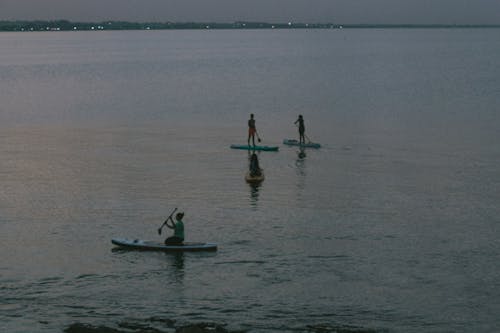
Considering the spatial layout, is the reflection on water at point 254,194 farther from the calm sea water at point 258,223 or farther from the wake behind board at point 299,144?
the wake behind board at point 299,144

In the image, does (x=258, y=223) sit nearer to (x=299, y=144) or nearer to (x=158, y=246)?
(x=158, y=246)

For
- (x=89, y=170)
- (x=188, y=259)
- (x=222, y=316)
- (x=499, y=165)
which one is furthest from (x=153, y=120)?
(x=222, y=316)

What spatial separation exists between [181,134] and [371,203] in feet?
72.2

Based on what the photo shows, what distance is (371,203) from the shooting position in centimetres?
3133

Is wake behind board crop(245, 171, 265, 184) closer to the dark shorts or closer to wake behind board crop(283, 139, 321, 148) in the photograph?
wake behind board crop(283, 139, 321, 148)

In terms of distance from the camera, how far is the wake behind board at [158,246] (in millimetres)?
24875

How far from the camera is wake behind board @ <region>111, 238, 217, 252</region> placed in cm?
2488

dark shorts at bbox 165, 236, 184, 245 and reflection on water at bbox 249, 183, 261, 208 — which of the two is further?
reflection on water at bbox 249, 183, 261, 208

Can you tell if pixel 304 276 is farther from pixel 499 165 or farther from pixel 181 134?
pixel 181 134

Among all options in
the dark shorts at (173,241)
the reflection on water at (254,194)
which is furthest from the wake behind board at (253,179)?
the dark shorts at (173,241)

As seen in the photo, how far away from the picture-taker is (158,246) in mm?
25047

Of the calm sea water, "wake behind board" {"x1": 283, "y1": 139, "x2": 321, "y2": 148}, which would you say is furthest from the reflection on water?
"wake behind board" {"x1": 283, "y1": 139, "x2": 321, "y2": 148}

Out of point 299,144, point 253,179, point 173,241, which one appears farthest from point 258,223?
point 299,144

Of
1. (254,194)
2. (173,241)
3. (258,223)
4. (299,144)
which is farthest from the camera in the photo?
(299,144)
